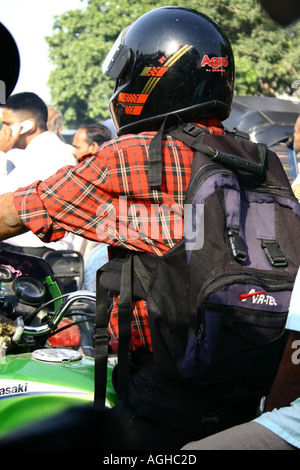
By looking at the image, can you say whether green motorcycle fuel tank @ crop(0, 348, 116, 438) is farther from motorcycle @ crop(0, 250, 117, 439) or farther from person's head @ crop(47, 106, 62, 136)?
person's head @ crop(47, 106, 62, 136)

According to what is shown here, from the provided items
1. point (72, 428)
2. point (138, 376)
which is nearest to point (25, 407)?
point (72, 428)

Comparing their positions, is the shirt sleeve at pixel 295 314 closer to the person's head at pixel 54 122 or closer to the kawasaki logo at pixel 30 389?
the kawasaki logo at pixel 30 389

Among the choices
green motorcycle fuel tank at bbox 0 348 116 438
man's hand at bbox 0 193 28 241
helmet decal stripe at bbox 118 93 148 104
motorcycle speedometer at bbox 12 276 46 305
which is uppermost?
helmet decal stripe at bbox 118 93 148 104

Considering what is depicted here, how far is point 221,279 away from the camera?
1.78 m

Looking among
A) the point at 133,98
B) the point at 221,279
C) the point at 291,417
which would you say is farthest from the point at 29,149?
the point at 291,417

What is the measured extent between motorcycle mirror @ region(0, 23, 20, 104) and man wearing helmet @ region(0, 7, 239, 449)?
2.30ft

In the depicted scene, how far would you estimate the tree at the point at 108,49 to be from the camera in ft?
52.2

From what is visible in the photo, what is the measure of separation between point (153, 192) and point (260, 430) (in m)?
0.85

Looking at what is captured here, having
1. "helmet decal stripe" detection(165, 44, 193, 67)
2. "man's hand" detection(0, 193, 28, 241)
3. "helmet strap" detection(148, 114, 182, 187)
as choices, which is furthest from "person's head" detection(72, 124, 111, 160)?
"helmet strap" detection(148, 114, 182, 187)

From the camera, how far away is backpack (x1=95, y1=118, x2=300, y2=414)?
1801mm

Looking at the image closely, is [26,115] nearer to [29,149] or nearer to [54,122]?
[29,149]

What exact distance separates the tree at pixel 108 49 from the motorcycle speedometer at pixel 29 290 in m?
9.93

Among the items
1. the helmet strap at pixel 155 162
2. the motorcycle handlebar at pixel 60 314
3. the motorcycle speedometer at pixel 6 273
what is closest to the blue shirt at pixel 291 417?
the helmet strap at pixel 155 162

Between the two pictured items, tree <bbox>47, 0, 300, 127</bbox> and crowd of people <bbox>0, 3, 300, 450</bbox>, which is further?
tree <bbox>47, 0, 300, 127</bbox>
